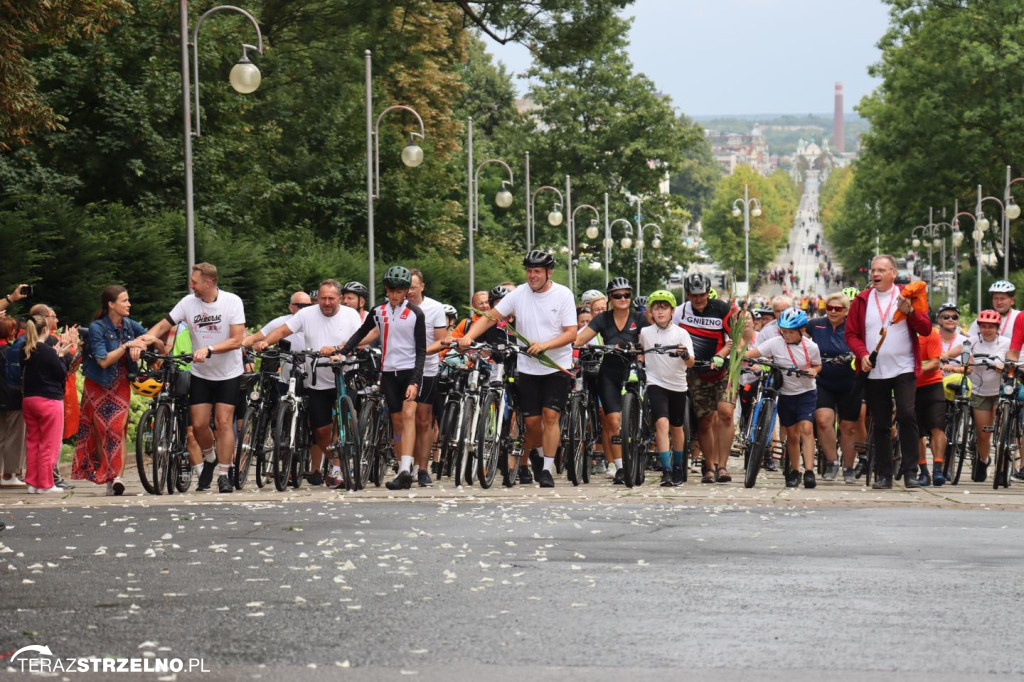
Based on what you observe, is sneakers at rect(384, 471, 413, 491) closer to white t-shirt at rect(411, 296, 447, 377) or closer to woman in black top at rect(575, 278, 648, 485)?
white t-shirt at rect(411, 296, 447, 377)

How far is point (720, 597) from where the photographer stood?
8289 millimetres

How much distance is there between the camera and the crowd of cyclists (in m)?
14.5

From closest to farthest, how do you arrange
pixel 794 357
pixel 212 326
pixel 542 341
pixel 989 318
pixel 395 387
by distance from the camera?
pixel 212 326 < pixel 542 341 < pixel 395 387 < pixel 794 357 < pixel 989 318

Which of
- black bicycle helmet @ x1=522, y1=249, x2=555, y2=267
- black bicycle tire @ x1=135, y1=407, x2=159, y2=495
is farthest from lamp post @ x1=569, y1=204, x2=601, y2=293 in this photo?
black bicycle tire @ x1=135, y1=407, x2=159, y2=495

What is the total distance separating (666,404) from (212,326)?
3.84 metres

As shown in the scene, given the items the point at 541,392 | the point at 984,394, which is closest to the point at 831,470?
the point at 984,394

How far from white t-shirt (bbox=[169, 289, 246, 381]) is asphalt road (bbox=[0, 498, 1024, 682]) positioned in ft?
6.77

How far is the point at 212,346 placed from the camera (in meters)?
14.1

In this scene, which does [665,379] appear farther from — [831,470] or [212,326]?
[212,326]

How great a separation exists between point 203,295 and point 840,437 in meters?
5.92

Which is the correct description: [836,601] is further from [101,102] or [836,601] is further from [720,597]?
[101,102]

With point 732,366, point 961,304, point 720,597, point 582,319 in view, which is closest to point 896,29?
point 961,304

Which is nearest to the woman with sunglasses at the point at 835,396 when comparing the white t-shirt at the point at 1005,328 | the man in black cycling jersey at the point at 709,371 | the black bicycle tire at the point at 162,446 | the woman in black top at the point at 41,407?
the man in black cycling jersey at the point at 709,371

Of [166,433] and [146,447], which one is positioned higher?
[166,433]
